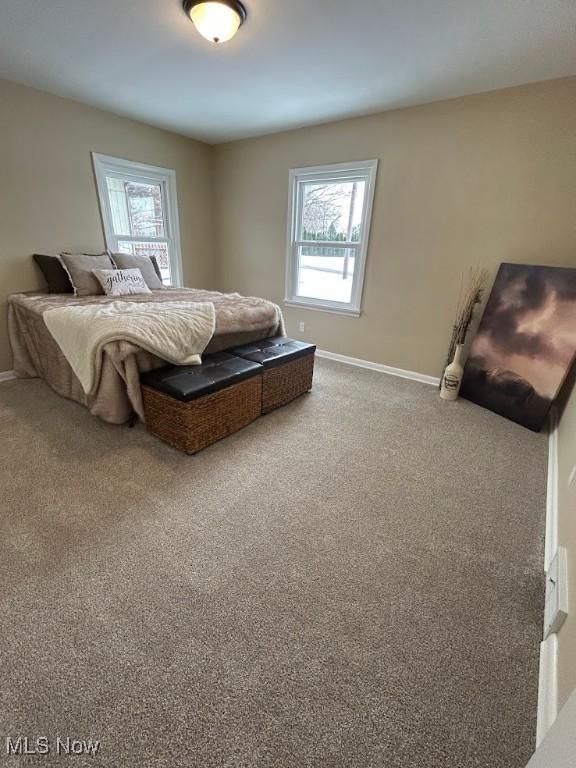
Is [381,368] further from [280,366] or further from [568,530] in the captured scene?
[568,530]

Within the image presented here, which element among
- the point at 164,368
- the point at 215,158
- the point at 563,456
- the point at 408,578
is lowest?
the point at 408,578

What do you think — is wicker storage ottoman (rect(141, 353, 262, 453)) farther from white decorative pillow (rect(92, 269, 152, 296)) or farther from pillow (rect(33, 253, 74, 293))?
pillow (rect(33, 253, 74, 293))

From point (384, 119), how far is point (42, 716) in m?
4.26

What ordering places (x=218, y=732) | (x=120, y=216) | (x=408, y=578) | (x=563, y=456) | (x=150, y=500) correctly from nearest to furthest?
(x=218, y=732), (x=408, y=578), (x=150, y=500), (x=563, y=456), (x=120, y=216)

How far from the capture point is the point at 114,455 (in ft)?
6.57

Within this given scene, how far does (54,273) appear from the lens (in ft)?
9.86

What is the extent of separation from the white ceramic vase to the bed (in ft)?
5.22

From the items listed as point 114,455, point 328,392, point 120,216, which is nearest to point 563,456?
point 328,392

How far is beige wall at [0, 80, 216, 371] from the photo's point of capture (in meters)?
2.78

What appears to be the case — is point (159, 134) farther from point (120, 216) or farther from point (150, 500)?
point (150, 500)

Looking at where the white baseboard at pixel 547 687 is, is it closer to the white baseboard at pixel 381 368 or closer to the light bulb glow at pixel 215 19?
the white baseboard at pixel 381 368

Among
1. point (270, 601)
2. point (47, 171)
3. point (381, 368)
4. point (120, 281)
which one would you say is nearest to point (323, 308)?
point (381, 368)

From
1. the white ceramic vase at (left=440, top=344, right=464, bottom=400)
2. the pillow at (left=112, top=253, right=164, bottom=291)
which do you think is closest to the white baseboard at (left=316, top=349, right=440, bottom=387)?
the white ceramic vase at (left=440, top=344, right=464, bottom=400)

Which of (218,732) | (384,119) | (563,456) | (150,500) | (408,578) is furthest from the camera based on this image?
(384,119)
